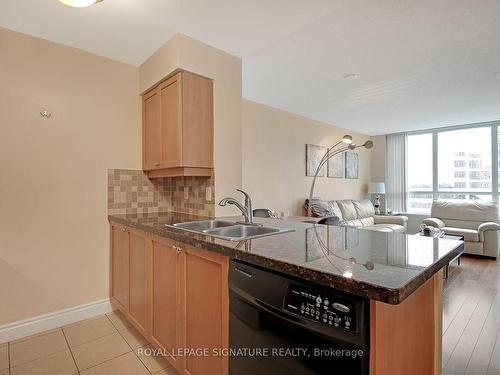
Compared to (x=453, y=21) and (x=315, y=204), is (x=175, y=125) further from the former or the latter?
(x=315, y=204)

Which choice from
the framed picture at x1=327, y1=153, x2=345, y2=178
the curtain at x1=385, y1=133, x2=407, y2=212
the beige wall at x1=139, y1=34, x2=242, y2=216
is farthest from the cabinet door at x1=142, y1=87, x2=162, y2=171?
the curtain at x1=385, y1=133, x2=407, y2=212

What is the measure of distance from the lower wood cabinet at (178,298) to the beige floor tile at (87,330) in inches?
8.8

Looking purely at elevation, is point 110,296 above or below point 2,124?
below

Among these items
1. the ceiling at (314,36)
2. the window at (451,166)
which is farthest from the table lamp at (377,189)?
the ceiling at (314,36)

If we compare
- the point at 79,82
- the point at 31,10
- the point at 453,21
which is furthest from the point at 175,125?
the point at 453,21

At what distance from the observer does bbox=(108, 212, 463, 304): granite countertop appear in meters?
0.78

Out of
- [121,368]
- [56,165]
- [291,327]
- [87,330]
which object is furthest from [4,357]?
[291,327]

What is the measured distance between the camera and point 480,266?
13.3ft

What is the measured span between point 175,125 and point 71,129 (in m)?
0.93

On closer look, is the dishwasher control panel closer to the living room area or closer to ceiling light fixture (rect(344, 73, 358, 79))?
the living room area

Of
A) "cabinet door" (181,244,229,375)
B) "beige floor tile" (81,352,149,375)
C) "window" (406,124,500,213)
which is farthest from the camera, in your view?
"window" (406,124,500,213)

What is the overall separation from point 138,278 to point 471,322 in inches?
110

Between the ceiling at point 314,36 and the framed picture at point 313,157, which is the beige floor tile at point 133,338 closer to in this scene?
the ceiling at point 314,36

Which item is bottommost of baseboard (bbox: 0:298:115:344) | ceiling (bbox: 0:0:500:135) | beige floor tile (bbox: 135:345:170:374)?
beige floor tile (bbox: 135:345:170:374)
